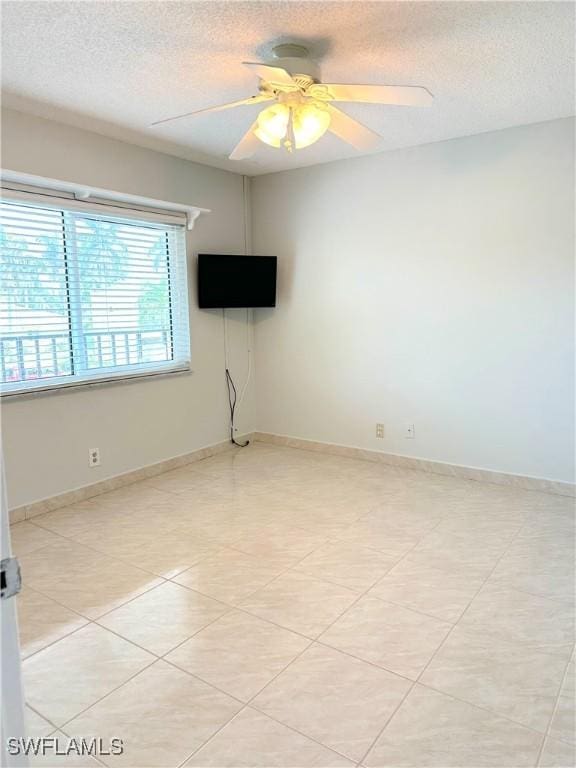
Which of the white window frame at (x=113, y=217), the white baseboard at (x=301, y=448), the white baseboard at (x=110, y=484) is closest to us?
the white window frame at (x=113, y=217)

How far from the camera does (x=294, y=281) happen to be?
471 centimetres

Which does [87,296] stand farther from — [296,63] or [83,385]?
[296,63]

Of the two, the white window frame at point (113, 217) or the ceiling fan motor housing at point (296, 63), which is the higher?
the ceiling fan motor housing at point (296, 63)

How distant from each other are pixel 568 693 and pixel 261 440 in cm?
357

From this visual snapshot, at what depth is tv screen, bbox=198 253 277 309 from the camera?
4.37 metres

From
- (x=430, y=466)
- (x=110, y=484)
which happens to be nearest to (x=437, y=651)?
(x=430, y=466)

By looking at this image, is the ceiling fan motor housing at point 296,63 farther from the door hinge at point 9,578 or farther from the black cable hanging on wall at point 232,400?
the black cable hanging on wall at point 232,400

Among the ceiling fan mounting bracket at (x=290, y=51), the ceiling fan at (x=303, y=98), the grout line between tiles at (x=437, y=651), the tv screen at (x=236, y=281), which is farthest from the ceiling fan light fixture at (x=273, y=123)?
the grout line between tiles at (x=437, y=651)

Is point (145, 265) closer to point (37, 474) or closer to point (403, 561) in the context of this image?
point (37, 474)

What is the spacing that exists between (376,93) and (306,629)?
7.48 ft

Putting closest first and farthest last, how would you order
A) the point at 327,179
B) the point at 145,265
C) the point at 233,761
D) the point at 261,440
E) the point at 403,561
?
the point at 233,761 → the point at 403,561 → the point at 145,265 → the point at 327,179 → the point at 261,440

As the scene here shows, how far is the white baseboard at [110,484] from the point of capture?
3.34m

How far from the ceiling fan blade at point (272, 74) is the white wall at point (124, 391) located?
179cm

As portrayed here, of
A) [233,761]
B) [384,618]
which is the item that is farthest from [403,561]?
[233,761]
